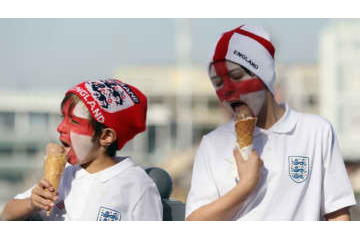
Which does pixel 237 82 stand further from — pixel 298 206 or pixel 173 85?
pixel 173 85

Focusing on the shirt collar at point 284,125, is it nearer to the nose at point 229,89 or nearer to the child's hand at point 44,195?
the nose at point 229,89

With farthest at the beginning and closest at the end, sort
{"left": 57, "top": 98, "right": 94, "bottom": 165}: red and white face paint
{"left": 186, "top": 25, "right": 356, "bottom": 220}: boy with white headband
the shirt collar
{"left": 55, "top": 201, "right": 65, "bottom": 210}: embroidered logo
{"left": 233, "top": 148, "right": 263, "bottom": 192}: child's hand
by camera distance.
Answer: {"left": 55, "top": 201, "right": 65, "bottom": 210}: embroidered logo < {"left": 57, "top": 98, "right": 94, "bottom": 165}: red and white face paint < the shirt collar < {"left": 186, "top": 25, "right": 356, "bottom": 220}: boy with white headband < {"left": 233, "top": 148, "right": 263, "bottom": 192}: child's hand

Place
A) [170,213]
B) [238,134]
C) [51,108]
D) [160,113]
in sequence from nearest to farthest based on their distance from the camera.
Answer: [238,134]
[170,213]
[51,108]
[160,113]

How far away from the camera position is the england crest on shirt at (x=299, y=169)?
3.12m

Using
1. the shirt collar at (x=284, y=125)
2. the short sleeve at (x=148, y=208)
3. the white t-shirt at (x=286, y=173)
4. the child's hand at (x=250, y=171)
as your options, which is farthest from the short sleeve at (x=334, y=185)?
the short sleeve at (x=148, y=208)

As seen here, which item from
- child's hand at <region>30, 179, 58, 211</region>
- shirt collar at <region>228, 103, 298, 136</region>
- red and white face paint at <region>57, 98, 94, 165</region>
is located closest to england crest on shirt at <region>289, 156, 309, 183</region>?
shirt collar at <region>228, 103, 298, 136</region>

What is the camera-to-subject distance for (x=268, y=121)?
10.6ft

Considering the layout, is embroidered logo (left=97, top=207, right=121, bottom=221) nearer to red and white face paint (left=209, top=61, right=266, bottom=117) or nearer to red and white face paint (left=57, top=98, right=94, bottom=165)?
red and white face paint (left=57, top=98, right=94, bottom=165)

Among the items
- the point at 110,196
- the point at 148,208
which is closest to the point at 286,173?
the point at 148,208

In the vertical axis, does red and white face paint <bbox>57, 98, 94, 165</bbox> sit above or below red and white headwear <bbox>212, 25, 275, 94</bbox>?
below

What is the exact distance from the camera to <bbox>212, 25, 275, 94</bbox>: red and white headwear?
10.3 feet

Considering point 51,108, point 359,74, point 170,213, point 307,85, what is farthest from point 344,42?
point 170,213

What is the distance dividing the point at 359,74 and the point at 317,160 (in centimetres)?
3771

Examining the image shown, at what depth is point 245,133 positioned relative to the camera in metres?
3.03
